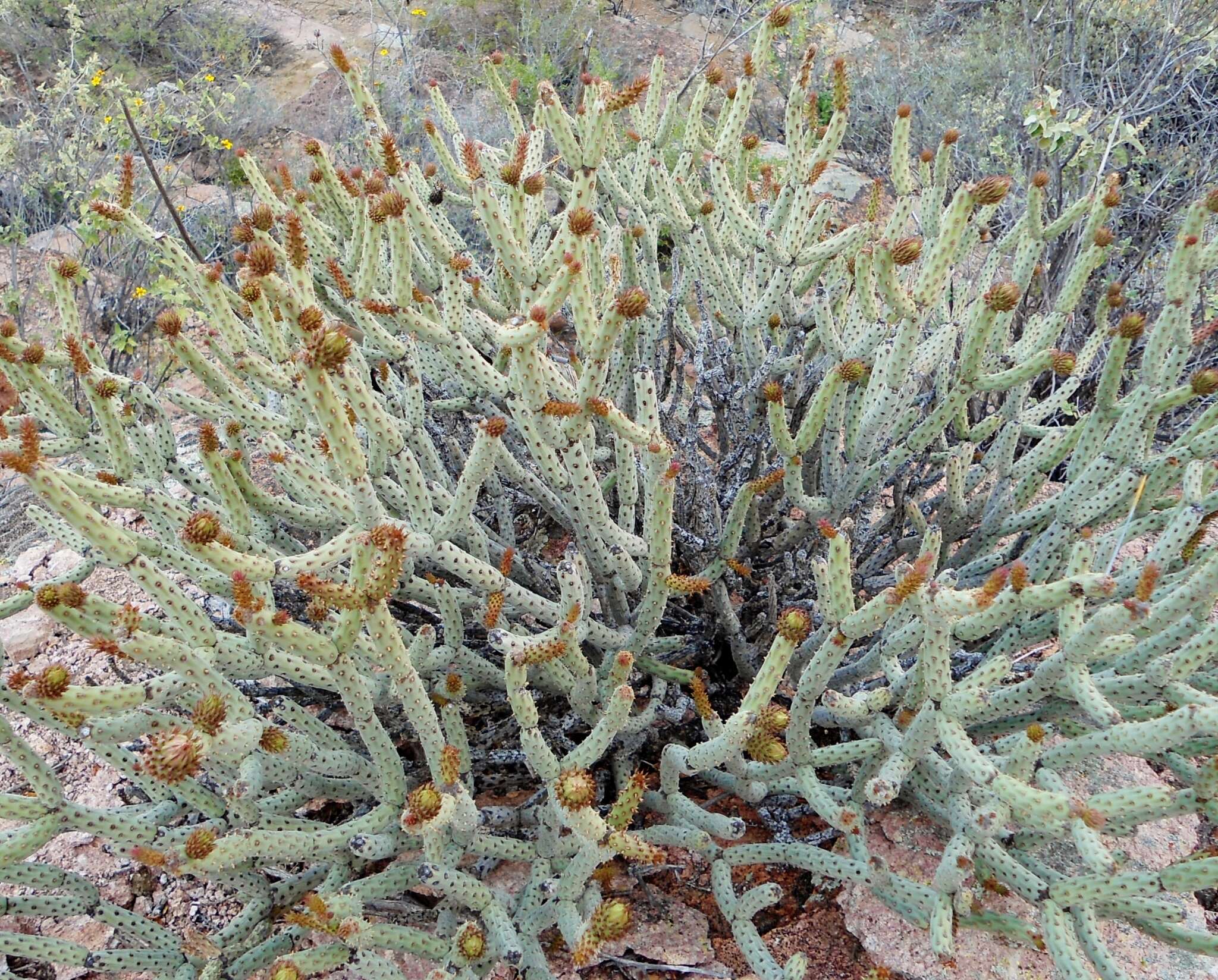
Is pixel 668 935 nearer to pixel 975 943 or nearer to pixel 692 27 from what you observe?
pixel 975 943

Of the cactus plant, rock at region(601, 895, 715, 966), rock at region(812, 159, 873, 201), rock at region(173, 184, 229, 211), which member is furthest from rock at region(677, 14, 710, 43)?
rock at region(601, 895, 715, 966)

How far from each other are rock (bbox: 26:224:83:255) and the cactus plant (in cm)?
440

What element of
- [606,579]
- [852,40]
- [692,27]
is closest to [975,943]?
[606,579]

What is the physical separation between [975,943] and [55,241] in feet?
23.1

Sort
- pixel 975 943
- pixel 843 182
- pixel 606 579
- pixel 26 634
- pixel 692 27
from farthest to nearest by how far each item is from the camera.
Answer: pixel 692 27, pixel 843 182, pixel 26 634, pixel 606 579, pixel 975 943

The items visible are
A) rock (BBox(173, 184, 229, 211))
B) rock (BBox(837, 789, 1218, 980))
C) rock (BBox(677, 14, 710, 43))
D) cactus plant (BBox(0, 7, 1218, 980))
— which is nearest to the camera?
cactus plant (BBox(0, 7, 1218, 980))

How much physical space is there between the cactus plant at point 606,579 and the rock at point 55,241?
4403mm

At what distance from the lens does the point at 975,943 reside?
217cm

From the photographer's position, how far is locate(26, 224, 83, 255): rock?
6.35m

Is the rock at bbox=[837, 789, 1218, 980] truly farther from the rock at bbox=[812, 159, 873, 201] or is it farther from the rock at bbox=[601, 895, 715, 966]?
the rock at bbox=[812, 159, 873, 201]

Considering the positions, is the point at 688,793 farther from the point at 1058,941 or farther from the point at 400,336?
the point at 400,336

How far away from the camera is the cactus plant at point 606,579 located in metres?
1.66

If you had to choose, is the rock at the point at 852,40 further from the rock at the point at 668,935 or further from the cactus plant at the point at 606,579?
the rock at the point at 668,935

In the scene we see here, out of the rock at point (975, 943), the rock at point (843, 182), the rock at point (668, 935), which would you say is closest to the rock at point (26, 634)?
the rock at point (668, 935)
